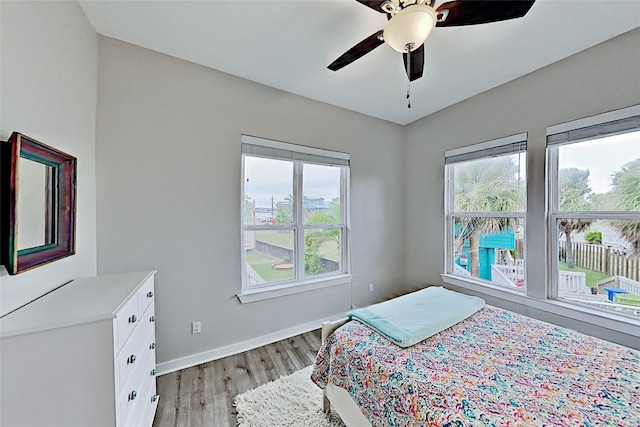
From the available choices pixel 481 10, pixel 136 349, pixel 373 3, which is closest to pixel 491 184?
pixel 481 10

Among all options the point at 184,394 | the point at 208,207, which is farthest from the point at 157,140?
the point at 184,394

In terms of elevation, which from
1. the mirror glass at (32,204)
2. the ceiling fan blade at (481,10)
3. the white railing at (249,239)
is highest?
the ceiling fan blade at (481,10)

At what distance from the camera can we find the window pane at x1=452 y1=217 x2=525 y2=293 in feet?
8.40

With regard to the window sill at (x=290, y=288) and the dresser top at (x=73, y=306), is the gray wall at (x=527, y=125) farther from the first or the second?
the dresser top at (x=73, y=306)

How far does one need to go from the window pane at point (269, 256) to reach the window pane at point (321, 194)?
372mm

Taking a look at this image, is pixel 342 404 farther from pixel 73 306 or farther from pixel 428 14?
pixel 428 14

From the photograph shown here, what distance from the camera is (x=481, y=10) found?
122 centimetres

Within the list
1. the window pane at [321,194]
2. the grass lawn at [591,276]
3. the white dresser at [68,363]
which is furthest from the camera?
the window pane at [321,194]

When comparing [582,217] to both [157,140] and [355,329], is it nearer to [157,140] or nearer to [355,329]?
[355,329]

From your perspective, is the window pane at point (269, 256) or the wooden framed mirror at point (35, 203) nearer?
the wooden framed mirror at point (35, 203)

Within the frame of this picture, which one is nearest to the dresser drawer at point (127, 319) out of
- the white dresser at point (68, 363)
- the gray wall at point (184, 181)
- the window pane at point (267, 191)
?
the white dresser at point (68, 363)

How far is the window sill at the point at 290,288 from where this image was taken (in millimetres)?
2533

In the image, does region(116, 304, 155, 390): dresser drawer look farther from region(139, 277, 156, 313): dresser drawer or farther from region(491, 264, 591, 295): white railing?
region(491, 264, 591, 295): white railing

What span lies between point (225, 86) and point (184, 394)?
8.65 ft
